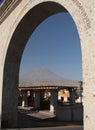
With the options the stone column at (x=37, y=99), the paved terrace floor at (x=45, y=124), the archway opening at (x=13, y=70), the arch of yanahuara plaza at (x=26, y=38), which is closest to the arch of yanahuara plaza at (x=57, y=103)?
the stone column at (x=37, y=99)

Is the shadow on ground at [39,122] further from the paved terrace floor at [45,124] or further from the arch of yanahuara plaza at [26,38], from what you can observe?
the arch of yanahuara plaza at [26,38]

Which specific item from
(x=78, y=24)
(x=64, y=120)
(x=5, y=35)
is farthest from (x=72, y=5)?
(x=64, y=120)

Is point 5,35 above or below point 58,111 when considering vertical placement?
above

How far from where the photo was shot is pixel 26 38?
38.3ft

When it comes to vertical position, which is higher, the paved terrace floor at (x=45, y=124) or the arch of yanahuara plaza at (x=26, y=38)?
the arch of yanahuara plaza at (x=26, y=38)

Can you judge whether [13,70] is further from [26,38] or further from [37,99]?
[37,99]

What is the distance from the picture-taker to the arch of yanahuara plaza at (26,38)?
6215mm

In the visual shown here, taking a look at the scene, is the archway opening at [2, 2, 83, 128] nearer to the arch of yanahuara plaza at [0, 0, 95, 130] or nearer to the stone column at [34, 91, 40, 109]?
the arch of yanahuara plaza at [0, 0, 95, 130]

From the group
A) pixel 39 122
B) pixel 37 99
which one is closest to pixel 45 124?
pixel 39 122

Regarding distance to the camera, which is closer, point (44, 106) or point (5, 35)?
point (5, 35)

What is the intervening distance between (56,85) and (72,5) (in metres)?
15.2

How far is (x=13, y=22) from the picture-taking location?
11.3 m

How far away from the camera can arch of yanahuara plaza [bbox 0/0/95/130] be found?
20.4 ft

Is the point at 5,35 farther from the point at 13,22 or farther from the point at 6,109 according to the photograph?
the point at 6,109
